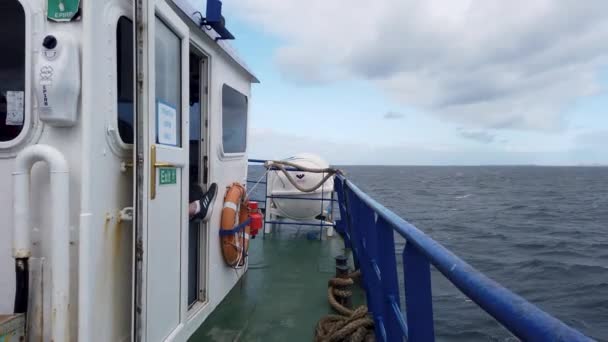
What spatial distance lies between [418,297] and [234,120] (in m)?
2.93

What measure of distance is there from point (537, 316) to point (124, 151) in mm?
2007

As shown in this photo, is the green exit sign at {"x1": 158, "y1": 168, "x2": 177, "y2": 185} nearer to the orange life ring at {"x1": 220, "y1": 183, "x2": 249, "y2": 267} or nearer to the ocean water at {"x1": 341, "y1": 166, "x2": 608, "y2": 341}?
the orange life ring at {"x1": 220, "y1": 183, "x2": 249, "y2": 267}

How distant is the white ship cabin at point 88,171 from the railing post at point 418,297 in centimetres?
134

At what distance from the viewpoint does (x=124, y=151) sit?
2164mm

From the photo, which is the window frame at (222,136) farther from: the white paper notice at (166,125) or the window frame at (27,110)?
the window frame at (27,110)

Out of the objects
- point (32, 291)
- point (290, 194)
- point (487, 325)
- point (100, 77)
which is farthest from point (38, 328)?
point (487, 325)

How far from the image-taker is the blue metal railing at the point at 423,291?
0.88 meters

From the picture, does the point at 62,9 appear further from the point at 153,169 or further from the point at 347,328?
the point at 347,328

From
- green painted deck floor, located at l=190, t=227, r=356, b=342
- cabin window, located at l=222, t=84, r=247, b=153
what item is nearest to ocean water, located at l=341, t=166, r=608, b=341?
green painted deck floor, located at l=190, t=227, r=356, b=342

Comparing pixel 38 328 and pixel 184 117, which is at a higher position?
pixel 184 117

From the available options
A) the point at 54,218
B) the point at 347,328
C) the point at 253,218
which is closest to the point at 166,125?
the point at 54,218

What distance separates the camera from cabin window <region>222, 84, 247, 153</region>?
3.79 m

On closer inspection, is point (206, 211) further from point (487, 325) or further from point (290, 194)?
point (487, 325)

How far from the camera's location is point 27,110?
1936mm
